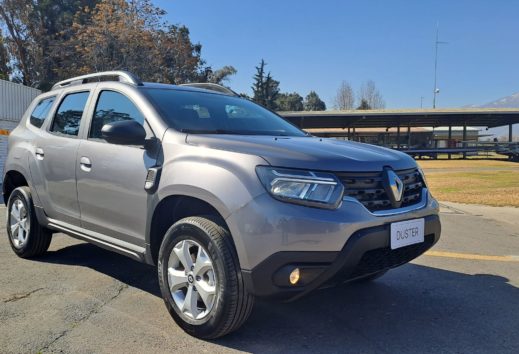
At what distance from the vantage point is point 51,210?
4.66 meters

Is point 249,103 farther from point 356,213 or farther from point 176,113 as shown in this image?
point 356,213

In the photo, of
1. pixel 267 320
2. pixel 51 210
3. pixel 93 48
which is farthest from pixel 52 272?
pixel 93 48

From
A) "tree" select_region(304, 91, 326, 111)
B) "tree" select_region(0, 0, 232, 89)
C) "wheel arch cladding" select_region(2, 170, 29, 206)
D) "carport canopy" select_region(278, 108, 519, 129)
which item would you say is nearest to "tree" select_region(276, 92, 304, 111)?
"tree" select_region(304, 91, 326, 111)

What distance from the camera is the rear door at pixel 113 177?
11.8 ft

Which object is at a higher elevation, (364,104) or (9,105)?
(364,104)

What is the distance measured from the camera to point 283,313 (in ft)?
12.1

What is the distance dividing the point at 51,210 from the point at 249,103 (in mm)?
2226

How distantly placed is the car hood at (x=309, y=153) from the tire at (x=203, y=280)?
539mm

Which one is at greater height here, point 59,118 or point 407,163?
point 59,118

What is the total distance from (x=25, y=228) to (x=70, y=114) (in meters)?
1.43

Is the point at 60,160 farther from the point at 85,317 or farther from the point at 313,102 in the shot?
the point at 313,102

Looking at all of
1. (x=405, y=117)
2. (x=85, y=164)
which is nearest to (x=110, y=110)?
(x=85, y=164)

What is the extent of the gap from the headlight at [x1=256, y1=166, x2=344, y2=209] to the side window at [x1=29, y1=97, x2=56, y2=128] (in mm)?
3213

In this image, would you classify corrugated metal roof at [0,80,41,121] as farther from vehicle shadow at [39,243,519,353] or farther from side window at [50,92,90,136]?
vehicle shadow at [39,243,519,353]
